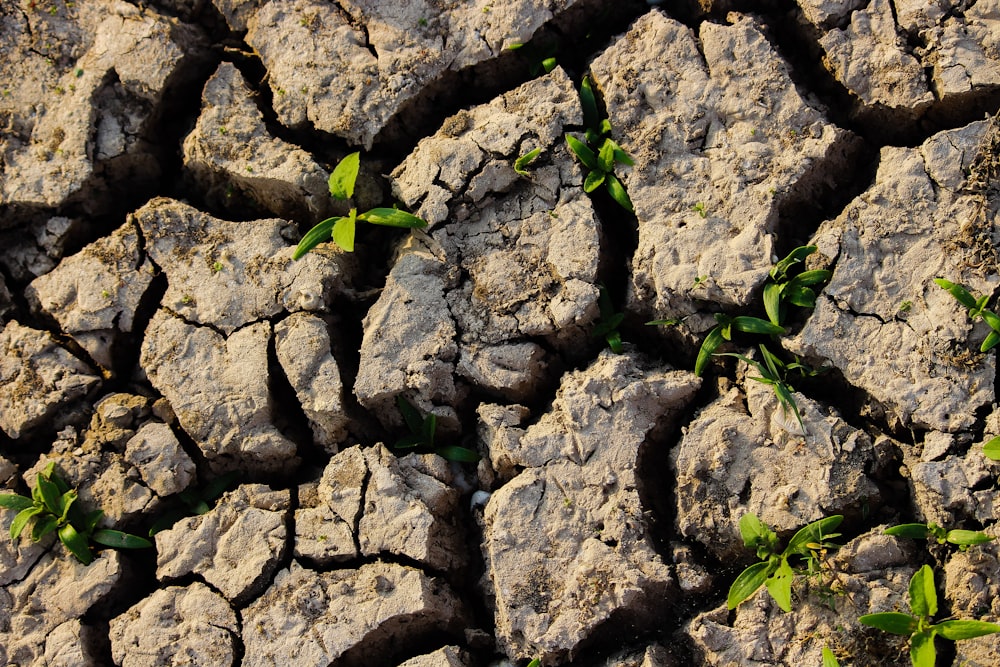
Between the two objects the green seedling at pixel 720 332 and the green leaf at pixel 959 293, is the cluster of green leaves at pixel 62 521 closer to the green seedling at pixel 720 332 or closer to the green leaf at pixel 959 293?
the green seedling at pixel 720 332

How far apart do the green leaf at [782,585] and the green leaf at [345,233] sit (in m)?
2.03

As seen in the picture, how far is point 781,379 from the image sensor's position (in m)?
3.19

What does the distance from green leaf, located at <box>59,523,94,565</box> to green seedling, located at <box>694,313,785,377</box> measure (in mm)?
2521

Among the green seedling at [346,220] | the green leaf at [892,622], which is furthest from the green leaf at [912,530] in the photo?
the green seedling at [346,220]

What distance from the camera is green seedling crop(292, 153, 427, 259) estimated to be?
11.3 feet

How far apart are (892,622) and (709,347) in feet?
3.72

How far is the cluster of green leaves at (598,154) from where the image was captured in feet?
11.3

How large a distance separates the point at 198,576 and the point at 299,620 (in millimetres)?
481

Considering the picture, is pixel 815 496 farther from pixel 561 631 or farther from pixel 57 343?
pixel 57 343

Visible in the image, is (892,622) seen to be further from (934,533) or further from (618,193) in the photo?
(618,193)

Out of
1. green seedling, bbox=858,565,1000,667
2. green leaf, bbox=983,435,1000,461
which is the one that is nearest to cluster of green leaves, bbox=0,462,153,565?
green seedling, bbox=858,565,1000,667

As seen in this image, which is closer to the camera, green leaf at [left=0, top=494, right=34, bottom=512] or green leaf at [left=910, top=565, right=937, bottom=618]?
green leaf at [left=910, top=565, right=937, bottom=618]

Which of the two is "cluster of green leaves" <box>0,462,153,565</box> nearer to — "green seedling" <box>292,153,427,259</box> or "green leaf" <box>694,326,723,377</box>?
"green seedling" <box>292,153,427,259</box>

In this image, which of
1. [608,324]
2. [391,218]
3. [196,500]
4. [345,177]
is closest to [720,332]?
[608,324]
